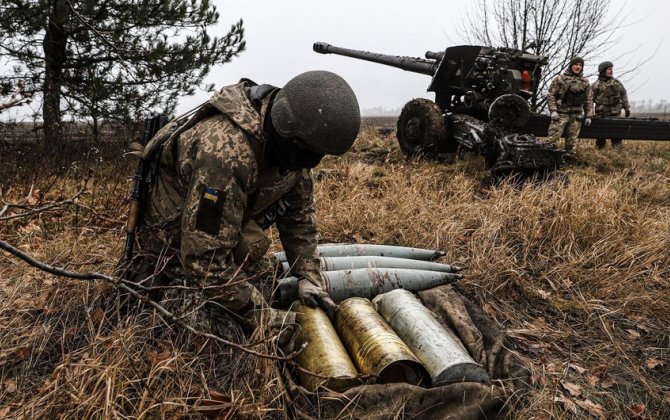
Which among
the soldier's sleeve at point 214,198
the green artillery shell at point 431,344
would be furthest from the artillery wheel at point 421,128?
the soldier's sleeve at point 214,198

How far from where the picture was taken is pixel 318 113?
223 cm

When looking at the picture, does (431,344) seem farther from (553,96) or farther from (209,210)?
(553,96)

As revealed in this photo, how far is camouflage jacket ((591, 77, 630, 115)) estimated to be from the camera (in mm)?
11000

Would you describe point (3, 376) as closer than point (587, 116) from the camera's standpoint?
Yes

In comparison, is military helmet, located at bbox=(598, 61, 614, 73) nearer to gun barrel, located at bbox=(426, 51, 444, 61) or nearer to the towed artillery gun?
the towed artillery gun

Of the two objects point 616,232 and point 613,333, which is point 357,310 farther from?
point 616,232

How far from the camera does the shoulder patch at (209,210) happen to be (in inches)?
89.9

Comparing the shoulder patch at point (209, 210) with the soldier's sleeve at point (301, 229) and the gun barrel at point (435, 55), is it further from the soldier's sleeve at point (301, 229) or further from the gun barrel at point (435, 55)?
the gun barrel at point (435, 55)

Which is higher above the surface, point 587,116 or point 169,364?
point 587,116

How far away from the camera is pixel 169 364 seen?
226 centimetres

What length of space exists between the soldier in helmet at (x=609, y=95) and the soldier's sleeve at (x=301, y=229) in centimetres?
1022

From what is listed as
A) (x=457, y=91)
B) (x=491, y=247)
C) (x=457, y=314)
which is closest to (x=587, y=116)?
(x=457, y=91)

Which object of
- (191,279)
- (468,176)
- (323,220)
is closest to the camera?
(191,279)

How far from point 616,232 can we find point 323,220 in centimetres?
280
